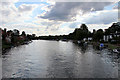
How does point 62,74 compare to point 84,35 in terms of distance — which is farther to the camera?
point 84,35

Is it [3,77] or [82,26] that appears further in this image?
[82,26]

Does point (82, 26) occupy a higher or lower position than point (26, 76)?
higher

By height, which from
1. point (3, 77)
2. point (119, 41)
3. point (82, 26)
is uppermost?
point (82, 26)

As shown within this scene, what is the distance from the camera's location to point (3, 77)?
19.4 meters

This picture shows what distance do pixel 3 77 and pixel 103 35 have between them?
96654 mm

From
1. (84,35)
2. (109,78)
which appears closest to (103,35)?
(84,35)

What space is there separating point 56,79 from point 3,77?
8.58 m

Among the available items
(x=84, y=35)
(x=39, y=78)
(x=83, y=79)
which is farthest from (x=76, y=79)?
(x=84, y=35)

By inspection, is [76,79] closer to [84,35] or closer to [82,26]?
[84,35]

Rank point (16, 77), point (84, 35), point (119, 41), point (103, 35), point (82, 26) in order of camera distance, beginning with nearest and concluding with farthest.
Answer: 1. point (16, 77)
2. point (119, 41)
3. point (103, 35)
4. point (84, 35)
5. point (82, 26)

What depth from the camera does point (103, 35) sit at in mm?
103938

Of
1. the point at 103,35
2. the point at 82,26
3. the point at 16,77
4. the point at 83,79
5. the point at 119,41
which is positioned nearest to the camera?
the point at 83,79

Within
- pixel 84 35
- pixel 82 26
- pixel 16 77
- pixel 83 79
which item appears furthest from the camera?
pixel 82 26

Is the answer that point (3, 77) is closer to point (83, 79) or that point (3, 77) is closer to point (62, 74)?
point (62, 74)
